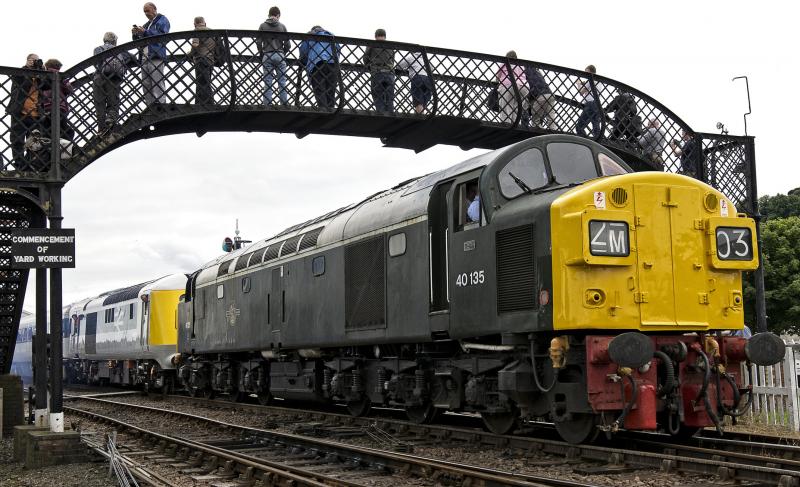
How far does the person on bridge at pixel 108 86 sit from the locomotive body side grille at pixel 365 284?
4.27m

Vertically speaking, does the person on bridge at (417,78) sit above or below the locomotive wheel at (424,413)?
above

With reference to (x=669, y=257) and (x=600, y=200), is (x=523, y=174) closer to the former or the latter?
(x=600, y=200)

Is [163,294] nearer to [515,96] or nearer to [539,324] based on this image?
[515,96]

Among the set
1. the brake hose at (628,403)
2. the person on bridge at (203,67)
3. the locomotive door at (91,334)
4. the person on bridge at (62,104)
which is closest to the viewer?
the brake hose at (628,403)

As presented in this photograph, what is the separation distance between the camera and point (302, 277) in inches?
639

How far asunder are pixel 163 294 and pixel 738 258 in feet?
67.8

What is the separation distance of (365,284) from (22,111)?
5.66 m

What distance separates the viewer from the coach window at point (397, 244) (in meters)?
12.6

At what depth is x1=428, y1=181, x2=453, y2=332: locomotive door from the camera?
11742 millimetres

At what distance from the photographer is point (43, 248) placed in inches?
468

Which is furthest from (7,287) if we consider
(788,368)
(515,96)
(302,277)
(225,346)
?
(788,368)

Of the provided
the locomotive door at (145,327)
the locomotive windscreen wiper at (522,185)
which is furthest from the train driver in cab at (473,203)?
the locomotive door at (145,327)

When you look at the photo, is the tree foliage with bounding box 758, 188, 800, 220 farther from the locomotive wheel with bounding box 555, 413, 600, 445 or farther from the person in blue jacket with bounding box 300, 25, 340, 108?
the locomotive wheel with bounding box 555, 413, 600, 445

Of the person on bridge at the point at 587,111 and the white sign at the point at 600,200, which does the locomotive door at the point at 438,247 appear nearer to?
the white sign at the point at 600,200
